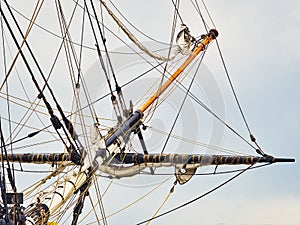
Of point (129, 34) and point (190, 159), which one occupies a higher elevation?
point (129, 34)

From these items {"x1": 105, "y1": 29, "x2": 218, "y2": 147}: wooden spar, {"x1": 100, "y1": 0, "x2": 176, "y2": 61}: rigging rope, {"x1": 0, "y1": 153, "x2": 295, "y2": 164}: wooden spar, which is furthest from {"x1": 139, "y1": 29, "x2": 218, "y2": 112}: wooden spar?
{"x1": 0, "y1": 153, "x2": 295, "y2": 164}: wooden spar

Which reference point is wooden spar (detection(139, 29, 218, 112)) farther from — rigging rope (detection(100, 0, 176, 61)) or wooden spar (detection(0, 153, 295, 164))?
wooden spar (detection(0, 153, 295, 164))

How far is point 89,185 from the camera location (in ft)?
40.9

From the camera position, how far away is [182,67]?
1661cm

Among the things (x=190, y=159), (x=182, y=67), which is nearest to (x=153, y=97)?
(x=182, y=67)

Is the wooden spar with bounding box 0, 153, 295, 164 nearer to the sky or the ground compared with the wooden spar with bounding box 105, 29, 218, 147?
nearer to the ground

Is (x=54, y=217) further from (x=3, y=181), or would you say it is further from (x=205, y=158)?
(x=205, y=158)

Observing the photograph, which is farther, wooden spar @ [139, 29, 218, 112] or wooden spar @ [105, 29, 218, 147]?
wooden spar @ [139, 29, 218, 112]

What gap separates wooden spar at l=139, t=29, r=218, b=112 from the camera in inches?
601

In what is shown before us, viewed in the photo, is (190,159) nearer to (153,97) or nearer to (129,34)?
(153,97)

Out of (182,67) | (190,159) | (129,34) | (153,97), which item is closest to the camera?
(190,159)

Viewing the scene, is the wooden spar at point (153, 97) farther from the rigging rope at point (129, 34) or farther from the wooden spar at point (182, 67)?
the rigging rope at point (129, 34)

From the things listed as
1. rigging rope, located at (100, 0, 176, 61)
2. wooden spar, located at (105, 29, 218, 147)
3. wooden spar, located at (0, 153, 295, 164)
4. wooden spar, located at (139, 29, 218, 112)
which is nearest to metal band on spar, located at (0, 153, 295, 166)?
wooden spar, located at (0, 153, 295, 164)

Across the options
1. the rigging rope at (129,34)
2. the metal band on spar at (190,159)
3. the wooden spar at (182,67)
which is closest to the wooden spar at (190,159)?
the metal band on spar at (190,159)
